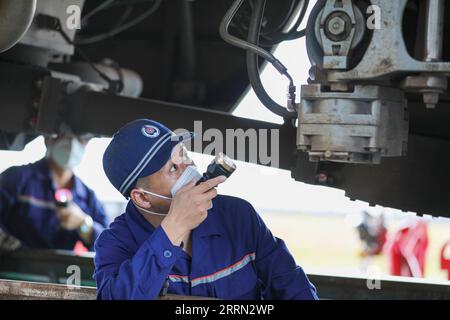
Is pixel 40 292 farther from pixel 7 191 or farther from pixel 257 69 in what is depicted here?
A: pixel 7 191

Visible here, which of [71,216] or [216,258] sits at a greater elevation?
[216,258]

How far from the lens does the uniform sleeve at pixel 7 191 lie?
448 cm

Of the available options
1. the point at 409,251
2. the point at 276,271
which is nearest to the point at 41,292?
the point at 276,271

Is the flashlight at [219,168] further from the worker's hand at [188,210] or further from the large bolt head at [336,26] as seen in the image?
the large bolt head at [336,26]

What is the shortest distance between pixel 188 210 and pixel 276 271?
0.90 ft

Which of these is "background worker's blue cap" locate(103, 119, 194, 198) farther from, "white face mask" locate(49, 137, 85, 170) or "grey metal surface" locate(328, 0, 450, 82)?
"white face mask" locate(49, 137, 85, 170)

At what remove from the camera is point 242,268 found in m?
1.86

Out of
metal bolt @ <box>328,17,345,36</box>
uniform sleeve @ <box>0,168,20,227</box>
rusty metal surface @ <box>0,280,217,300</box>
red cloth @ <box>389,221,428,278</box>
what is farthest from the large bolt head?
red cloth @ <box>389,221,428,278</box>

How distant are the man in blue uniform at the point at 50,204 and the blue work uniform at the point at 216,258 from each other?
8.56 feet

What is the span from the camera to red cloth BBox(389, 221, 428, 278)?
269 inches

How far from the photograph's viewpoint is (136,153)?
6.07 ft

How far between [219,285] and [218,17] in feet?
7.30

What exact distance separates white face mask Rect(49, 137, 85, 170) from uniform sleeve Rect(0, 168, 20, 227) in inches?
8.6

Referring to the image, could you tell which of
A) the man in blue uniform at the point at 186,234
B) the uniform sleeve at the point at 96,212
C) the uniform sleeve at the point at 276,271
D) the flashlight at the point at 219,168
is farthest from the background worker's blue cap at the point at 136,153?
the uniform sleeve at the point at 96,212
